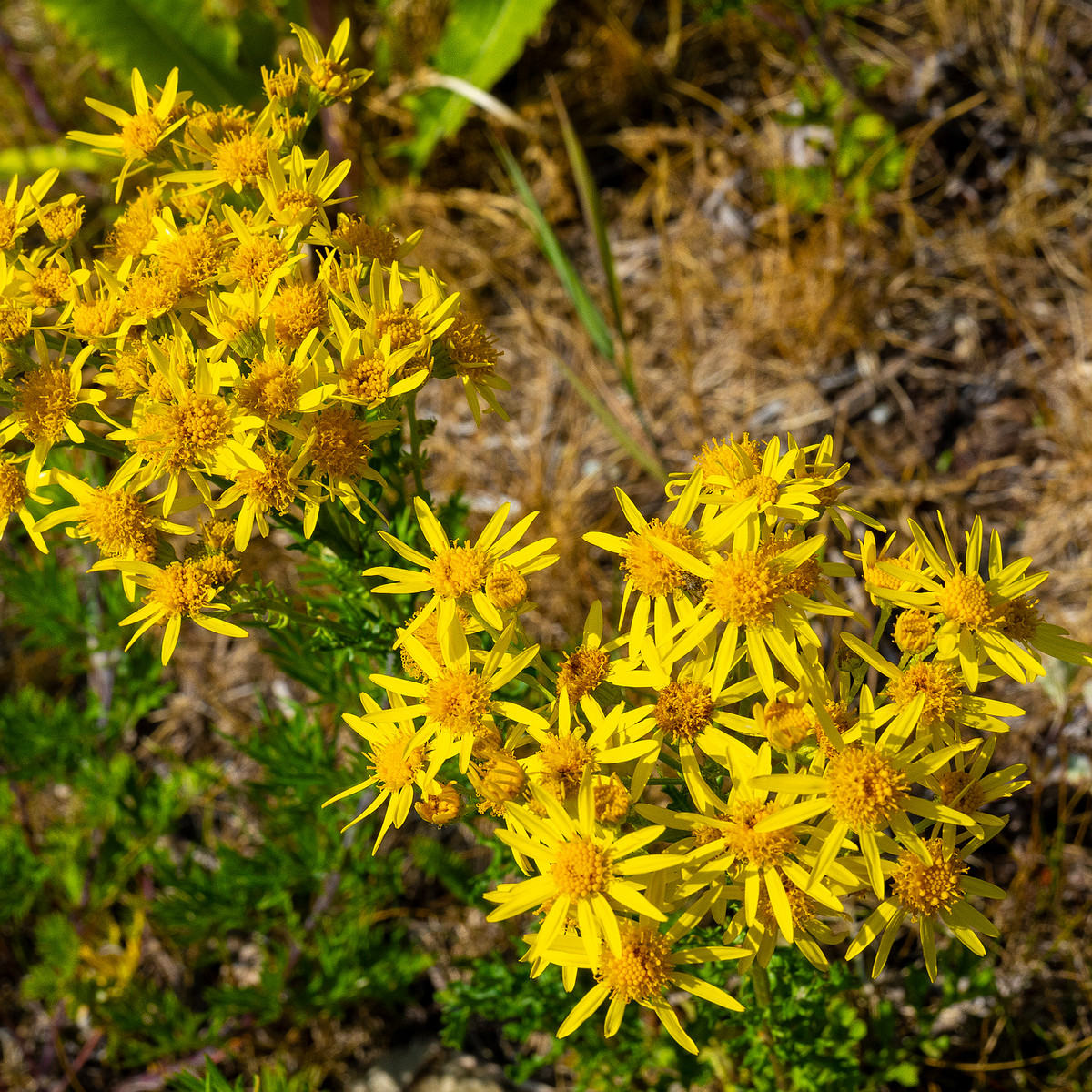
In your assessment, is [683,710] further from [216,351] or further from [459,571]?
[216,351]

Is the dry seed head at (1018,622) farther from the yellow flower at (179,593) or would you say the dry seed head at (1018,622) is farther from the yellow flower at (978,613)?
the yellow flower at (179,593)

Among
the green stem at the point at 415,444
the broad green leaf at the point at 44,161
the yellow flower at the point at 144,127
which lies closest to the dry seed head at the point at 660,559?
the green stem at the point at 415,444

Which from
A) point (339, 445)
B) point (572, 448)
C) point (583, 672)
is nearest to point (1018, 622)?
point (583, 672)

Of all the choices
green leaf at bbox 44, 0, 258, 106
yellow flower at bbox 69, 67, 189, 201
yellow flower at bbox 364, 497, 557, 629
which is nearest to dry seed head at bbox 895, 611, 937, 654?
yellow flower at bbox 364, 497, 557, 629

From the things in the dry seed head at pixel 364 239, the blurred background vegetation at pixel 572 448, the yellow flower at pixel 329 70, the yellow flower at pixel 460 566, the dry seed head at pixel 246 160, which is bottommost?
the blurred background vegetation at pixel 572 448

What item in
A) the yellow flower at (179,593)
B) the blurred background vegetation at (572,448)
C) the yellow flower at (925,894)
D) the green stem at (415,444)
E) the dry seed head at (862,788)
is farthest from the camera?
the blurred background vegetation at (572,448)

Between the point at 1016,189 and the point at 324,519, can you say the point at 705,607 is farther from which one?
the point at 1016,189

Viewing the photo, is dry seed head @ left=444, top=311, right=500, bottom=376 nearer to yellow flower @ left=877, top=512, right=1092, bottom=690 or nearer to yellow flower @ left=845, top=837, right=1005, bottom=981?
yellow flower @ left=877, top=512, right=1092, bottom=690
